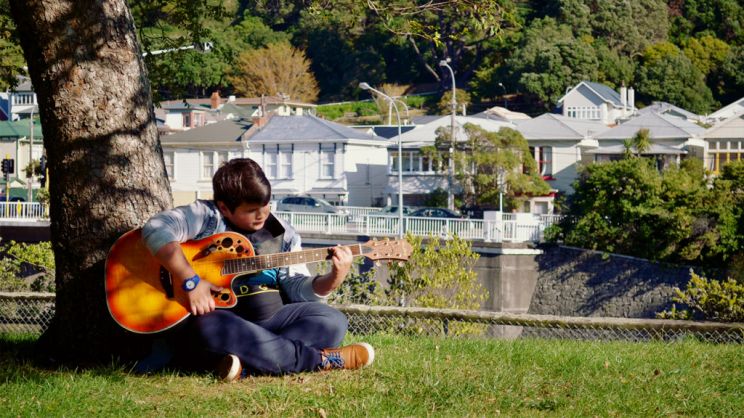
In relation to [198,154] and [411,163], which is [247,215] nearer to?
[411,163]

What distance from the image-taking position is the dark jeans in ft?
18.7

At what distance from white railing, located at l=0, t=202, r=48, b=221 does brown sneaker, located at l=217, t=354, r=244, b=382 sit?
3910 centimetres

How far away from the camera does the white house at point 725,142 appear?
51.6 metres

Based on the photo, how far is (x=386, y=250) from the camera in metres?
5.83

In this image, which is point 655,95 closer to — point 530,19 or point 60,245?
point 530,19

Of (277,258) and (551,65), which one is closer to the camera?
(277,258)

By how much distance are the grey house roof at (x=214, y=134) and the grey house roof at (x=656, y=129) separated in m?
20.8

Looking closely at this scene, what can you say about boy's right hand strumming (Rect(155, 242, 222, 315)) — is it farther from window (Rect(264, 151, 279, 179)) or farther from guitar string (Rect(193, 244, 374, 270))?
window (Rect(264, 151, 279, 179))

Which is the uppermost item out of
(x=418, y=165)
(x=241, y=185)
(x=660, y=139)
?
(x=660, y=139)

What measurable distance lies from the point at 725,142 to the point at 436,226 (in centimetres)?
2022

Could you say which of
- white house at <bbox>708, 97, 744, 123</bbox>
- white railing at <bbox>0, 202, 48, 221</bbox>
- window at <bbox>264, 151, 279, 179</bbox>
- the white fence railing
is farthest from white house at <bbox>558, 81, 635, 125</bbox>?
white railing at <bbox>0, 202, 48, 221</bbox>

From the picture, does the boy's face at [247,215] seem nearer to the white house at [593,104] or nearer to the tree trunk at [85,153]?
the tree trunk at [85,153]

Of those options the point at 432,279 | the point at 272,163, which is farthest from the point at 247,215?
the point at 272,163

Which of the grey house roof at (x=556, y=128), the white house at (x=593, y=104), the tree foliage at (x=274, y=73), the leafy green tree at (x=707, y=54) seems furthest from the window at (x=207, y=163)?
the leafy green tree at (x=707, y=54)
